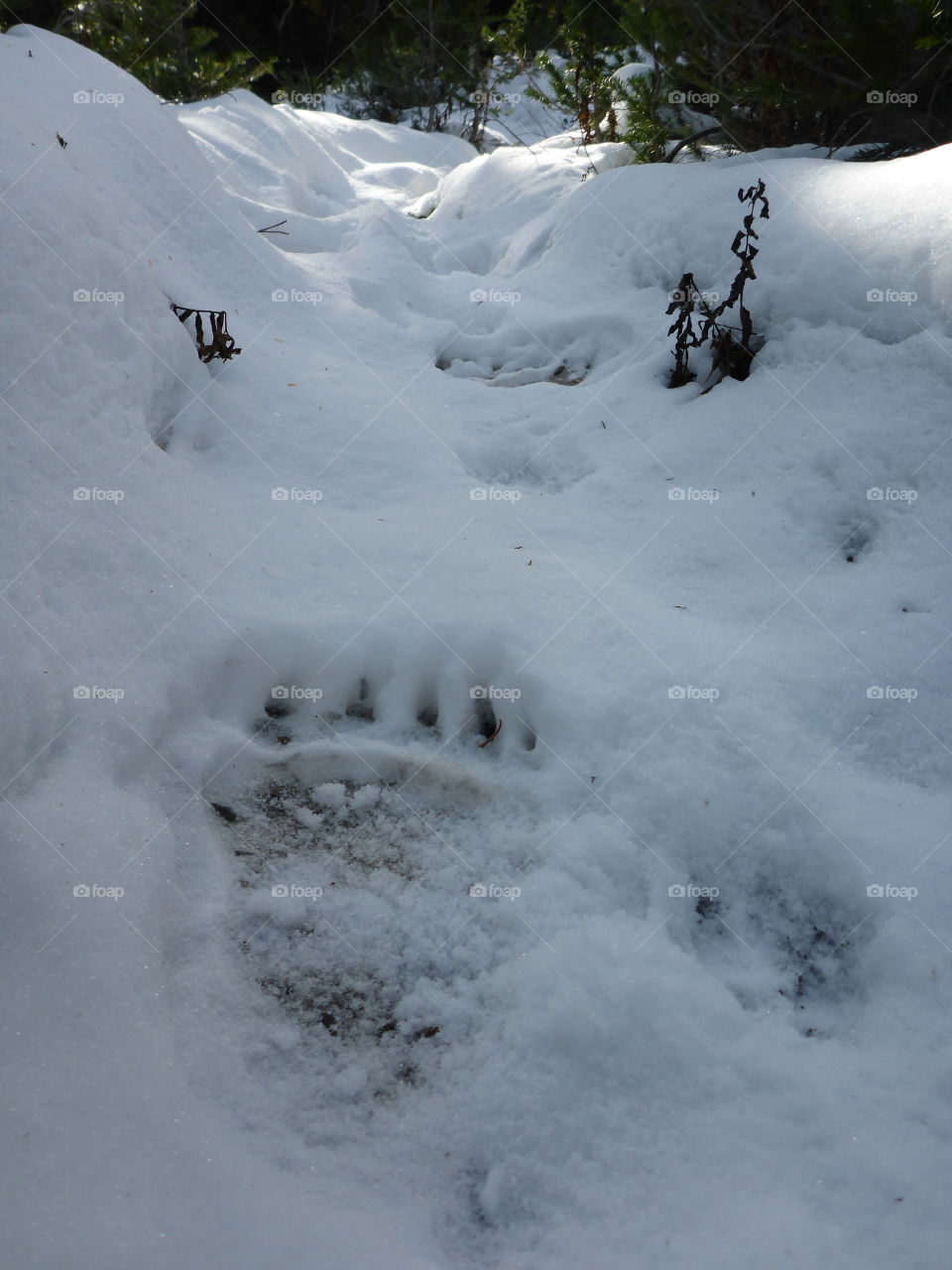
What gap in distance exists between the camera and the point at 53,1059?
1.38m

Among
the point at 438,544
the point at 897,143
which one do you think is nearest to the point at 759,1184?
the point at 438,544

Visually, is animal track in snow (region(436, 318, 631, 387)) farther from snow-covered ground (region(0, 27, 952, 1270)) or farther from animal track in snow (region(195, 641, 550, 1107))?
animal track in snow (region(195, 641, 550, 1107))

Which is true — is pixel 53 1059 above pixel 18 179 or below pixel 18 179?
below

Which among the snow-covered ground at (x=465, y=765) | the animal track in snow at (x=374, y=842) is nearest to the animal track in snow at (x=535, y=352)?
the snow-covered ground at (x=465, y=765)

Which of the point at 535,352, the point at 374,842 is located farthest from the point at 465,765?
the point at 535,352

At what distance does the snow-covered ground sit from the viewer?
53.3 inches

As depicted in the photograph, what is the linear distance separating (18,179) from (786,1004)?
3.25 m

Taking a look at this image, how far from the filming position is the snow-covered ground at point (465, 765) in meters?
1.35

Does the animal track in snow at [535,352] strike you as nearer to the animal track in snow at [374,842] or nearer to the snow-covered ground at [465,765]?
the snow-covered ground at [465,765]

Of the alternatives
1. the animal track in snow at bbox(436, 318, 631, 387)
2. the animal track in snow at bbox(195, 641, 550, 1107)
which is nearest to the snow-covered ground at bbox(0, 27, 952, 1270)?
the animal track in snow at bbox(195, 641, 550, 1107)

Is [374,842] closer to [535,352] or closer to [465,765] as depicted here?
[465,765]

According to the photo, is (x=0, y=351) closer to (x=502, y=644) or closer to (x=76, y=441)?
(x=76, y=441)

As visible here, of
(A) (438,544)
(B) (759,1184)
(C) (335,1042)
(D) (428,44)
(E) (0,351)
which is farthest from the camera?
(D) (428,44)

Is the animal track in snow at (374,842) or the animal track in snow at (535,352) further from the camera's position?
the animal track in snow at (535,352)
